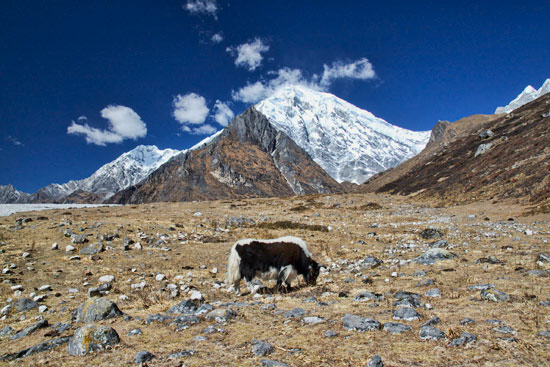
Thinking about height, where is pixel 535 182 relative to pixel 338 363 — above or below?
above

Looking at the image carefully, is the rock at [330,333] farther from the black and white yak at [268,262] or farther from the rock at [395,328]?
the black and white yak at [268,262]

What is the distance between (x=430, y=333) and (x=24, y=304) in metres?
11.4

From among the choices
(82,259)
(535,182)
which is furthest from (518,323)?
(535,182)

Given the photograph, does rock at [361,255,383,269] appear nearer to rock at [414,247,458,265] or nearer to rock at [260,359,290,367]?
rock at [414,247,458,265]

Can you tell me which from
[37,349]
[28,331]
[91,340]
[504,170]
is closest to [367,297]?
[91,340]

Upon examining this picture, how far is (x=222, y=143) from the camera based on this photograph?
18988 centimetres

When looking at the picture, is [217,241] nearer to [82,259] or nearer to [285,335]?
[82,259]

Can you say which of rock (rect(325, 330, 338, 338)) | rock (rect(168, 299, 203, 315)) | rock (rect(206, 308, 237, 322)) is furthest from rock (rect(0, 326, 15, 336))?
rock (rect(325, 330, 338, 338))

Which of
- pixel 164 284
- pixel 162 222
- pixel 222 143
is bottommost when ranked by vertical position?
pixel 164 284

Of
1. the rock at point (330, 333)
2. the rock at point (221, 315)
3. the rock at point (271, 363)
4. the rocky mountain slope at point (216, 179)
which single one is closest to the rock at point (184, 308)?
the rock at point (221, 315)

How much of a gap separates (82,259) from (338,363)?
1508 centimetres

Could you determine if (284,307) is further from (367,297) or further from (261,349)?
(261,349)

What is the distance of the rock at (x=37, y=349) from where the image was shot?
4.98 m

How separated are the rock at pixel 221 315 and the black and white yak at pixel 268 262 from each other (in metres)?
3.35
